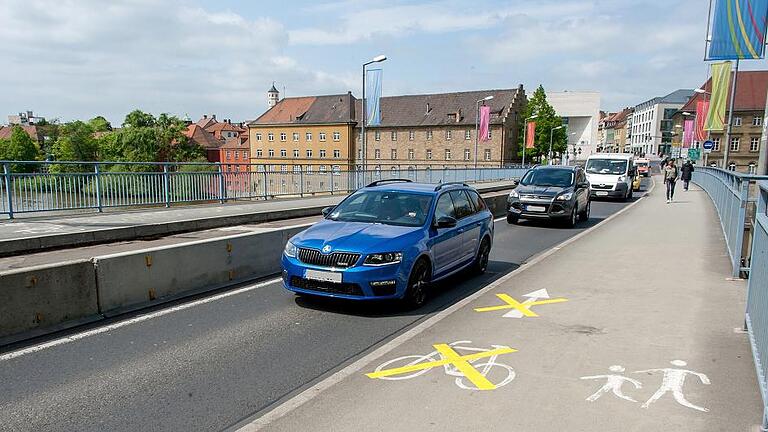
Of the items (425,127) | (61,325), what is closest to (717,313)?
(61,325)

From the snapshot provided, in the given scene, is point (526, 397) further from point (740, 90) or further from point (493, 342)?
point (740, 90)

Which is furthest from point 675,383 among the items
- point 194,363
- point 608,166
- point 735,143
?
point 735,143

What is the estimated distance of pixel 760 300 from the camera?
4246 millimetres

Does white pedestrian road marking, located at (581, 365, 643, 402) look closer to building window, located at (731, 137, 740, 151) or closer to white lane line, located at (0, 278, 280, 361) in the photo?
white lane line, located at (0, 278, 280, 361)

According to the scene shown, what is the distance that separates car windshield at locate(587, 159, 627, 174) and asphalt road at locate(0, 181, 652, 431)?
21.2 meters

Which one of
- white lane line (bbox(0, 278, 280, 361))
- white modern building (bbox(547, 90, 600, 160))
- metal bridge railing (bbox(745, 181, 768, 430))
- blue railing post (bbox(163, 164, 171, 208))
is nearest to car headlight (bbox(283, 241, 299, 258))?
white lane line (bbox(0, 278, 280, 361))

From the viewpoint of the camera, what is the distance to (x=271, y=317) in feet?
21.2

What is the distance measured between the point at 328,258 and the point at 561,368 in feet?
9.50

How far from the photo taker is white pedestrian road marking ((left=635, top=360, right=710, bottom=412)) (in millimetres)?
3973

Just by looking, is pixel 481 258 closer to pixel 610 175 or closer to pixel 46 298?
pixel 46 298

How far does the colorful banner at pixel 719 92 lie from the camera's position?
2523 centimetres

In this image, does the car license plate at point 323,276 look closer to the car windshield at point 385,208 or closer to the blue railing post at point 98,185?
the car windshield at point 385,208

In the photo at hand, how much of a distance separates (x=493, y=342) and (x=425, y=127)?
3328 inches

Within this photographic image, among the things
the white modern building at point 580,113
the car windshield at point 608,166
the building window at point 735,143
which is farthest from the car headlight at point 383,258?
the white modern building at point 580,113
